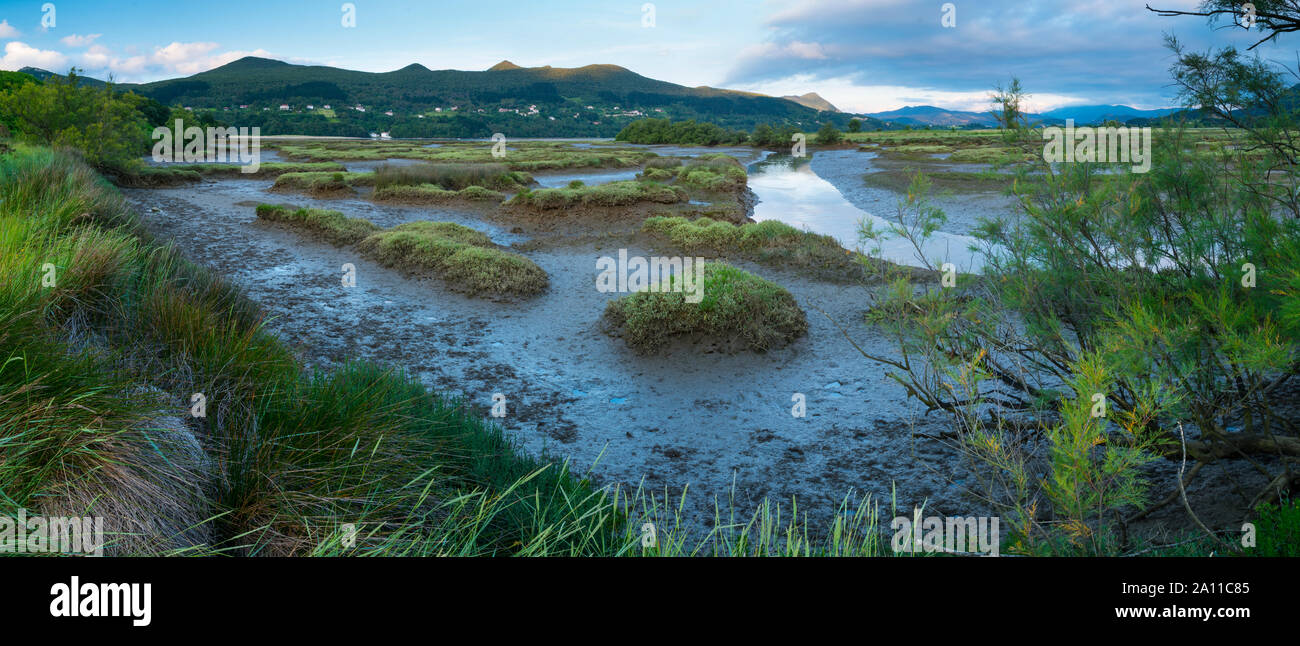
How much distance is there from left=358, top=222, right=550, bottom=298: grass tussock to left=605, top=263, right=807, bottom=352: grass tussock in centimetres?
269

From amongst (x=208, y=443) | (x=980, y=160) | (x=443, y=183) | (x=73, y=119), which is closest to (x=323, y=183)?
(x=443, y=183)

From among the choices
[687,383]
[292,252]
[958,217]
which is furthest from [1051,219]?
[958,217]

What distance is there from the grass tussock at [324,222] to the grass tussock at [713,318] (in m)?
8.84

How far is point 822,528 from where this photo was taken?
5.15m

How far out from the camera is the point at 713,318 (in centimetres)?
988

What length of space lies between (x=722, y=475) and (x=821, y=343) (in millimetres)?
4306

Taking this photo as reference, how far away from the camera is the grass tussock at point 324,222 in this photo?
1608 cm

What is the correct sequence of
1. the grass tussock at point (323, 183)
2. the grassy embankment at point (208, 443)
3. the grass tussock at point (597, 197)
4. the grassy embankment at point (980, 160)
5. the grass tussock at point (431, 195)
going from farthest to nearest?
the grass tussock at point (323, 183) < the grass tussock at point (431, 195) < the grass tussock at point (597, 197) < the grassy embankment at point (980, 160) < the grassy embankment at point (208, 443)

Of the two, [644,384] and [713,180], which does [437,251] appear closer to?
[644,384]

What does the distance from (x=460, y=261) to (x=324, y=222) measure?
6094 millimetres

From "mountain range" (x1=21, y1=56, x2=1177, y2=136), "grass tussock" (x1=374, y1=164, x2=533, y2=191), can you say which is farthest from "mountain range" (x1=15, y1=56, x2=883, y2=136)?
"grass tussock" (x1=374, y1=164, x2=533, y2=191)

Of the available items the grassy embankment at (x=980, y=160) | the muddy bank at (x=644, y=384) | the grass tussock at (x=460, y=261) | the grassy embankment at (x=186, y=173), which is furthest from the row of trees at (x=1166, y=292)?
the grassy embankment at (x=186, y=173)

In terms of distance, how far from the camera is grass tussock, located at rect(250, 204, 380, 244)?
16.1m

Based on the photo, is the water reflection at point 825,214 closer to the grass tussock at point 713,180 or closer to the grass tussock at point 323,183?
the grass tussock at point 713,180
